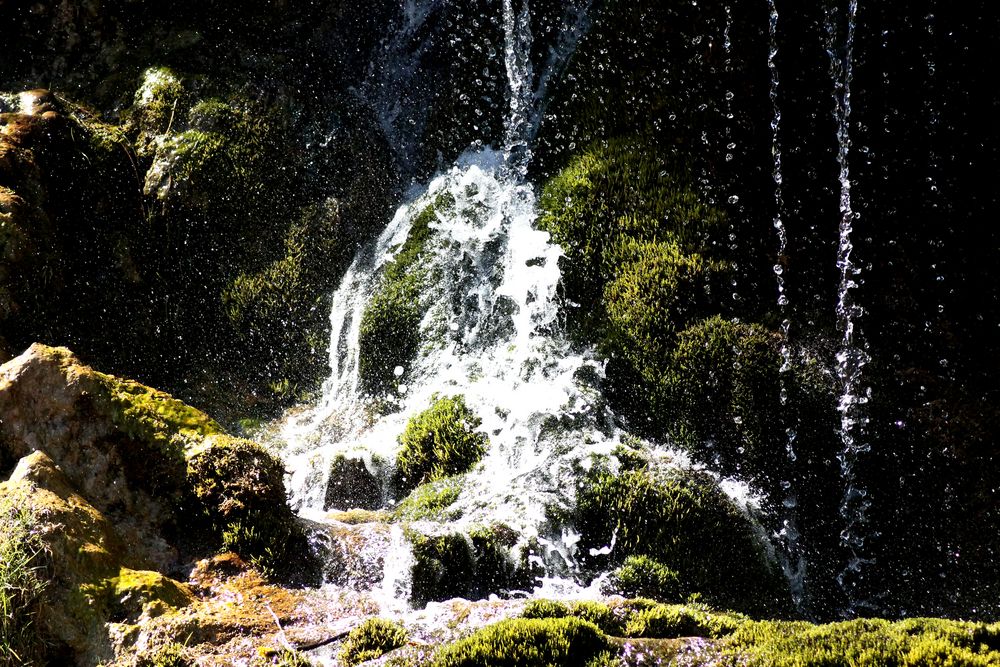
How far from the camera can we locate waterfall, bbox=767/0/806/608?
724cm

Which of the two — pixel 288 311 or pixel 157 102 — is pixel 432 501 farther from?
pixel 157 102

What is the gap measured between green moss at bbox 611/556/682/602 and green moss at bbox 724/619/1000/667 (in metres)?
1.91

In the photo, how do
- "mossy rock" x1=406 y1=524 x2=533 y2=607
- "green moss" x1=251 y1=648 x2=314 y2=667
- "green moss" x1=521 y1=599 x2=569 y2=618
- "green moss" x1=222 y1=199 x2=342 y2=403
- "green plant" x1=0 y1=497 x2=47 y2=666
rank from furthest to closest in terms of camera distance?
"green moss" x1=222 y1=199 x2=342 y2=403, "mossy rock" x1=406 y1=524 x2=533 y2=607, "green moss" x1=521 y1=599 x2=569 y2=618, "green plant" x1=0 y1=497 x2=47 y2=666, "green moss" x1=251 y1=648 x2=314 y2=667

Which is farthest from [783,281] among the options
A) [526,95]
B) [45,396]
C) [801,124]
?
[45,396]

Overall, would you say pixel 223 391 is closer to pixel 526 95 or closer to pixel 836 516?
pixel 526 95

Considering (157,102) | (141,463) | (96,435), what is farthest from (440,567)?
(157,102)

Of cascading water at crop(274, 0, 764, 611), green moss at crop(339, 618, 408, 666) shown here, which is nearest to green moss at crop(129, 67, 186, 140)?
cascading water at crop(274, 0, 764, 611)

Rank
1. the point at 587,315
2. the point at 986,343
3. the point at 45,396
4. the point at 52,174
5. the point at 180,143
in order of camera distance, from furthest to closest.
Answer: the point at 180,143, the point at 52,174, the point at 587,315, the point at 986,343, the point at 45,396

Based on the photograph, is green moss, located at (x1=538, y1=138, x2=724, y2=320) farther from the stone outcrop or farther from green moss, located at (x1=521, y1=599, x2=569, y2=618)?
green moss, located at (x1=521, y1=599, x2=569, y2=618)

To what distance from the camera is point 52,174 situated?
974 centimetres

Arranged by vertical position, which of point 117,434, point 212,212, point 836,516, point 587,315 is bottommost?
point 836,516

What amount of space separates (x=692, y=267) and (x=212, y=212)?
6.12m

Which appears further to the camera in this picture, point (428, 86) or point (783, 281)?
point (428, 86)

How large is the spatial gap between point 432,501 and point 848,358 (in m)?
4.13
